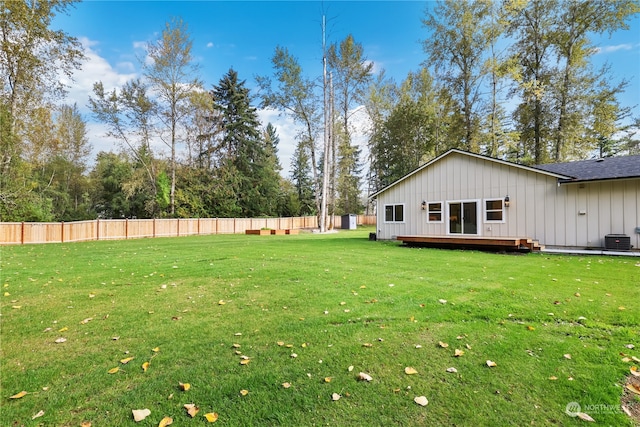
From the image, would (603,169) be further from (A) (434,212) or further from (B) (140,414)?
(B) (140,414)

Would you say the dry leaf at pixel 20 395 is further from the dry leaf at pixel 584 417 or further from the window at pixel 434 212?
the window at pixel 434 212

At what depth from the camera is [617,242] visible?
870cm

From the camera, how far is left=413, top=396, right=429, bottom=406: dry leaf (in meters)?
1.91

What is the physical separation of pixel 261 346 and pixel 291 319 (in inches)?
27.5

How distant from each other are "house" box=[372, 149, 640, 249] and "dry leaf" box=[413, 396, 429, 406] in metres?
9.98

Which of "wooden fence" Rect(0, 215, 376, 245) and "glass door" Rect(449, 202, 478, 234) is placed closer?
"glass door" Rect(449, 202, 478, 234)

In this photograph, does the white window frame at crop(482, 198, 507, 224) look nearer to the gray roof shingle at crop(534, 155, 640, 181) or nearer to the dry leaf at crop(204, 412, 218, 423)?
the gray roof shingle at crop(534, 155, 640, 181)

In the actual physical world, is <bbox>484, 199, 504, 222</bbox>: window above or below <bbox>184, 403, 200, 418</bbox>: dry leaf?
above

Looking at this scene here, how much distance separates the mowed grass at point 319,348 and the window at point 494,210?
18.6ft

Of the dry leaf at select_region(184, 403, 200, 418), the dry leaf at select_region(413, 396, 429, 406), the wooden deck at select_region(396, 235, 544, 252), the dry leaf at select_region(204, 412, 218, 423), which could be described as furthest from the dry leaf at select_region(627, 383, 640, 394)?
the wooden deck at select_region(396, 235, 544, 252)

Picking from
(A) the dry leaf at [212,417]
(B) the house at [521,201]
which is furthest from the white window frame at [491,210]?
(A) the dry leaf at [212,417]

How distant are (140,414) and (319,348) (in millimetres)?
1377

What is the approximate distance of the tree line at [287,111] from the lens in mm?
13570

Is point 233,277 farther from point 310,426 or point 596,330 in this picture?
point 596,330
